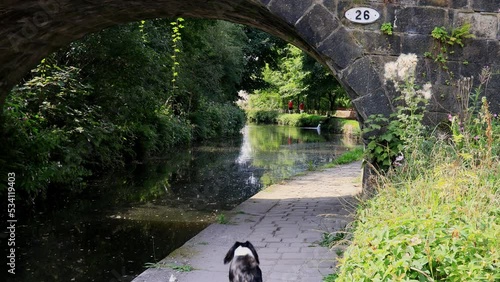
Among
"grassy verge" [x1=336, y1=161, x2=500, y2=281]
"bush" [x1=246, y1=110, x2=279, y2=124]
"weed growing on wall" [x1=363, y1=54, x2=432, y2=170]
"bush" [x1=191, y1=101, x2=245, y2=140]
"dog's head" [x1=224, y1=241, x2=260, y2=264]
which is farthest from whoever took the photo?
"bush" [x1=246, y1=110, x2=279, y2=124]

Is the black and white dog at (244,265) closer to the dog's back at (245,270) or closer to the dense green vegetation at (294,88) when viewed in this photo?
the dog's back at (245,270)

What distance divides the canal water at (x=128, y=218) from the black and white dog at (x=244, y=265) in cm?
226

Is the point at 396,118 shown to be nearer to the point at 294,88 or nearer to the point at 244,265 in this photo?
the point at 244,265

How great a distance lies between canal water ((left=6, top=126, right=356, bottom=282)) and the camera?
5.70m

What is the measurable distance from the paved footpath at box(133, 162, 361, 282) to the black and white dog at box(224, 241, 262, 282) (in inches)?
42.9

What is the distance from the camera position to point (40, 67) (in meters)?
10.5

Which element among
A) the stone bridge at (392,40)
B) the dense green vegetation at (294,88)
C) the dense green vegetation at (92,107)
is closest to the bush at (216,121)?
the dense green vegetation at (294,88)

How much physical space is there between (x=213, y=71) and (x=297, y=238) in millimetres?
19552

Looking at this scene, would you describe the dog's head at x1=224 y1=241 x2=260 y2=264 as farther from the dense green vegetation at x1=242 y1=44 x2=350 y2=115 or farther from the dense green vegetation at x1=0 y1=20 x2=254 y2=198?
the dense green vegetation at x1=242 y1=44 x2=350 y2=115

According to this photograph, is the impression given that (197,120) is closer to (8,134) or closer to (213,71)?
(213,71)

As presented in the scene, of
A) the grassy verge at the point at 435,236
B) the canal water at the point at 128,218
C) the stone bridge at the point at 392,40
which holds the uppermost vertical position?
the stone bridge at the point at 392,40

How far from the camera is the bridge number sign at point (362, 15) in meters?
5.32

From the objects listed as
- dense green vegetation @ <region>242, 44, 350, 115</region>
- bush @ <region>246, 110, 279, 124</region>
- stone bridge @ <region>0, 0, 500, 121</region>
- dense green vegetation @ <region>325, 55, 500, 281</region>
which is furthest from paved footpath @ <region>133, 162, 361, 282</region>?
bush @ <region>246, 110, 279, 124</region>

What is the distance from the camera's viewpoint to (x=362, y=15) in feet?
17.5
